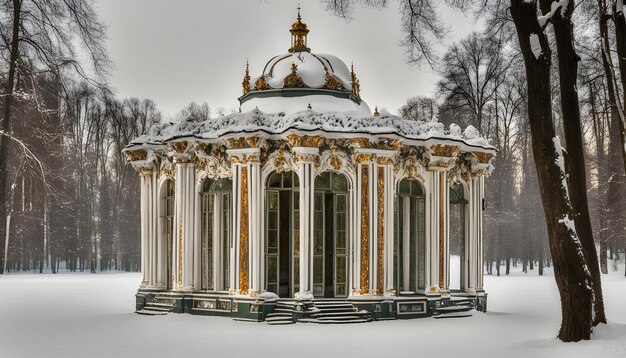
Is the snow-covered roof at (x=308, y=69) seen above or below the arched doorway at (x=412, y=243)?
above

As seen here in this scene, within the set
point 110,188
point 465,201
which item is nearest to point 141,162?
point 465,201

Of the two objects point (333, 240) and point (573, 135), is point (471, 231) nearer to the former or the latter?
point (333, 240)

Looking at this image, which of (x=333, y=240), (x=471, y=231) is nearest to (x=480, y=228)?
(x=471, y=231)

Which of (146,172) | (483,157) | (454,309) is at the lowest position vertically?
(454,309)

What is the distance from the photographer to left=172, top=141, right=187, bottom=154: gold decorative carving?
1968 cm

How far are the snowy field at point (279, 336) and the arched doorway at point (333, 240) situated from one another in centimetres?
199

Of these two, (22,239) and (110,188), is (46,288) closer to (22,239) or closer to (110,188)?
(22,239)

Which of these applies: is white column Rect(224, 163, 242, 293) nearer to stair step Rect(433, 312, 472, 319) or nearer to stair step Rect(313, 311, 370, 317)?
stair step Rect(313, 311, 370, 317)

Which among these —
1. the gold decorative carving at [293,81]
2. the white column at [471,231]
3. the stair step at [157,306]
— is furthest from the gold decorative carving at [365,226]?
the stair step at [157,306]

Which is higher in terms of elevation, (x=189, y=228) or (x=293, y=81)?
(x=293, y=81)

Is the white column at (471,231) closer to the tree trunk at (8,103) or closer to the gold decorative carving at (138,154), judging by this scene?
the gold decorative carving at (138,154)

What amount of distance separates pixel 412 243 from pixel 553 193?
7.65 metres

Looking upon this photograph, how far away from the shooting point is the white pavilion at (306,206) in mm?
18281

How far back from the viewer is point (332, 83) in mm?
20469
